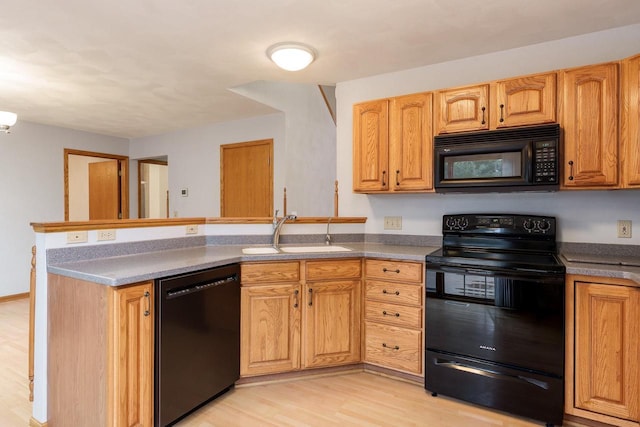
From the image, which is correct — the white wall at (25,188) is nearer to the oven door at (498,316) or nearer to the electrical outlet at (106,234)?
the electrical outlet at (106,234)

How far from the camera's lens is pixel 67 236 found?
1.93 meters

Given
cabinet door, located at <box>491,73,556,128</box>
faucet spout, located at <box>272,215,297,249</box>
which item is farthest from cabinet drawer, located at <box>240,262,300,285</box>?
cabinet door, located at <box>491,73,556,128</box>

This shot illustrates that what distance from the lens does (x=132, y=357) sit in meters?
1.67

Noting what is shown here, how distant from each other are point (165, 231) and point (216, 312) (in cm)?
79

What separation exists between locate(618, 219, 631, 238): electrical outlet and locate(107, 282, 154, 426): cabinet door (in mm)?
2837

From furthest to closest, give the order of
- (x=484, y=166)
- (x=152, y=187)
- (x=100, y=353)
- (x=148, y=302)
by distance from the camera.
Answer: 1. (x=152, y=187)
2. (x=484, y=166)
3. (x=148, y=302)
4. (x=100, y=353)

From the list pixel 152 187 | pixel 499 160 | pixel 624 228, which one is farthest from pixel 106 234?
pixel 152 187

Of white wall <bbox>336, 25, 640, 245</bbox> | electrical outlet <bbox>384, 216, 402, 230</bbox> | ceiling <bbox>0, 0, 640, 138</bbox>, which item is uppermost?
ceiling <bbox>0, 0, 640, 138</bbox>

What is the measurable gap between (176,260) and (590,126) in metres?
2.57

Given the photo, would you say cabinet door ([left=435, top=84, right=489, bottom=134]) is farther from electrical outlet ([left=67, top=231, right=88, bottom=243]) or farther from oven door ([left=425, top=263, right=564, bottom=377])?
electrical outlet ([left=67, top=231, right=88, bottom=243])

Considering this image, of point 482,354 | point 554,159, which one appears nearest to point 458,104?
point 554,159

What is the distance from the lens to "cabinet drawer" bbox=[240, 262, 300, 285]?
2312 mm

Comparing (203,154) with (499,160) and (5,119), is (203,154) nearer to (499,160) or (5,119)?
(5,119)

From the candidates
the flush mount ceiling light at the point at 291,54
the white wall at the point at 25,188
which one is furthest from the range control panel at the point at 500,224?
the white wall at the point at 25,188
